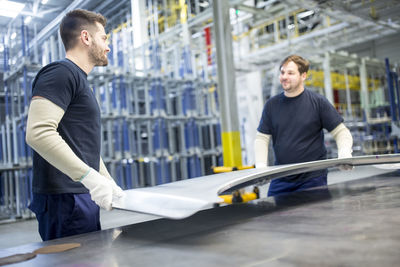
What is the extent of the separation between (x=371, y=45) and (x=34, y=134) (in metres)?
15.4

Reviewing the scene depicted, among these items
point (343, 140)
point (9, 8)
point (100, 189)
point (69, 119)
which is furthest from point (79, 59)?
point (9, 8)

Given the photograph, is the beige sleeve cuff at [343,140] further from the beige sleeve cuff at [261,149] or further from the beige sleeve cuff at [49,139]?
the beige sleeve cuff at [49,139]

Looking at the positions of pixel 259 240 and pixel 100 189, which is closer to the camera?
pixel 259 240

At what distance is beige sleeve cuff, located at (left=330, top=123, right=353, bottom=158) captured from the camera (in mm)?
2539

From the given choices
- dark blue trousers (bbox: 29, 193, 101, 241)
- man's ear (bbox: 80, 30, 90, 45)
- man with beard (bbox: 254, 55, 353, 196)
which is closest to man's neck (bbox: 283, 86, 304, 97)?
man with beard (bbox: 254, 55, 353, 196)

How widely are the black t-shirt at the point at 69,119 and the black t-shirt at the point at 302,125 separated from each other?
1.45 metres

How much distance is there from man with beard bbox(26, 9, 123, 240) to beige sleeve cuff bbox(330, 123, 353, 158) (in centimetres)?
162

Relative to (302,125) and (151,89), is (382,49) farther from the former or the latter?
(302,125)

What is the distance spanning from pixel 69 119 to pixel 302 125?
165 cm

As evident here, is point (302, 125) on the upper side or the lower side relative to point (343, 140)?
upper

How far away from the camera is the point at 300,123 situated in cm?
262

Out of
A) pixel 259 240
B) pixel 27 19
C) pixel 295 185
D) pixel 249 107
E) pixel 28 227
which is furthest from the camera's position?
pixel 249 107

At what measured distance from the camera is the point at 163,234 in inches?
48.8

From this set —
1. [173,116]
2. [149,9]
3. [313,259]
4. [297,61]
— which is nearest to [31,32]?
[149,9]
